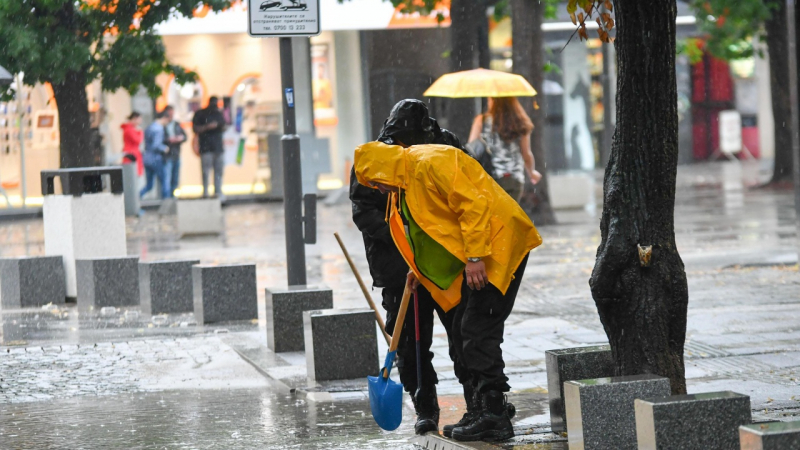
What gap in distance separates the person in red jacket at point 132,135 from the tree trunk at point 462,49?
8299 mm

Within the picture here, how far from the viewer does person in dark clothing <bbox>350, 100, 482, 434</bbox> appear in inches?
257

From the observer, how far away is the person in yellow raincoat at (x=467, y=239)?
19.3 ft

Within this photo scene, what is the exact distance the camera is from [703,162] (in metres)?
38.0

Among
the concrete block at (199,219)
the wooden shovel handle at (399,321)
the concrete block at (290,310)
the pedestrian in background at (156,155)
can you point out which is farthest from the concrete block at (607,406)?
the pedestrian in background at (156,155)

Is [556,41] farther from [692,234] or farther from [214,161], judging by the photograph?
[692,234]

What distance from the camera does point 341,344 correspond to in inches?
316

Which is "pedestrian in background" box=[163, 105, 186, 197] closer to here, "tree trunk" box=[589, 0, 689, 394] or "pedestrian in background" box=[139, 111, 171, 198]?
"pedestrian in background" box=[139, 111, 171, 198]

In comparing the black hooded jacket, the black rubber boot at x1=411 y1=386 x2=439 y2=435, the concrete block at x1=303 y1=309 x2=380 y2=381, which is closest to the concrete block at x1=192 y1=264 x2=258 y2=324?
the concrete block at x1=303 y1=309 x2=380 y2=381

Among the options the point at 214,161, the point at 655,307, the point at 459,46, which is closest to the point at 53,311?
the point at 655,307

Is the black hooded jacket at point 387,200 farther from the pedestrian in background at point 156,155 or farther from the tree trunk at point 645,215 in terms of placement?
the pedestrian in background at point 156,155

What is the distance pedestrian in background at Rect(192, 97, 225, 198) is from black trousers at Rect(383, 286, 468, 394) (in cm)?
1960

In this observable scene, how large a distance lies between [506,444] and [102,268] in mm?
6877

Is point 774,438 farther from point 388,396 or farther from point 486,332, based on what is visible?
point 388,396

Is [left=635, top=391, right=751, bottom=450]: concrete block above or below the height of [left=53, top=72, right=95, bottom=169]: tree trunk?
below
